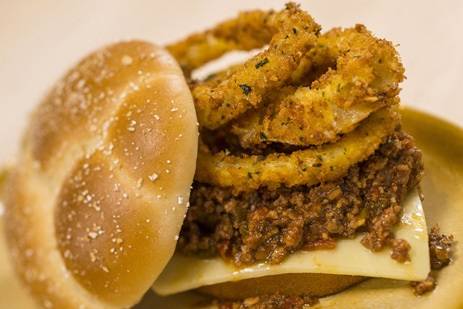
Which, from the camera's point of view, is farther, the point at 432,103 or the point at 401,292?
the point at 432,103

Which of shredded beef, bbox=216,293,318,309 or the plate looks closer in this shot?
the plate

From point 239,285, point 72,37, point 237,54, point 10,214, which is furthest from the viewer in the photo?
point 72,37

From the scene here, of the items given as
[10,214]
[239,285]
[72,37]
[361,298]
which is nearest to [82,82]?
[10,214]

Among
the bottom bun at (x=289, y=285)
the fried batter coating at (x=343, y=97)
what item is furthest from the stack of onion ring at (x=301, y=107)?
the bottom bun at (x=289, y=285)

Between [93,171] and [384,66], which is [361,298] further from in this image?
[93,171]

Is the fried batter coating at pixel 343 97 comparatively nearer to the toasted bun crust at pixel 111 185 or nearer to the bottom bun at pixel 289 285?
the toasted bun crust at pixel 111 185

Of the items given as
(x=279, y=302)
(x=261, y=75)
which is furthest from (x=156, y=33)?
(x=279, y=302)

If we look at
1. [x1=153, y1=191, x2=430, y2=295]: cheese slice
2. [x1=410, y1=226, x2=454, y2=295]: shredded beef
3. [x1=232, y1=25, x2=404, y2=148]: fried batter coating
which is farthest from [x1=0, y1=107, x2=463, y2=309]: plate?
[x1=232, y1=25, x2=404, y2=148]: fried batter coating

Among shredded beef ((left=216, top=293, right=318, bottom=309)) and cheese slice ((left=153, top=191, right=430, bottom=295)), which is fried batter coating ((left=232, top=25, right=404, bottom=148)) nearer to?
cheese slice ((left=153, top=191, right=430, bottom=295))
